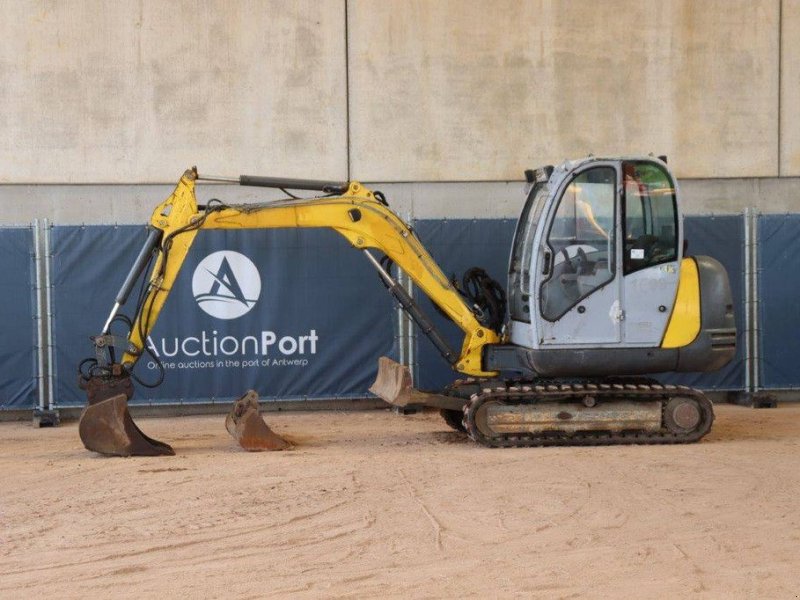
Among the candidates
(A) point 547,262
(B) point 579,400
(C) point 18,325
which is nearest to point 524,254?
(A) point 547,262

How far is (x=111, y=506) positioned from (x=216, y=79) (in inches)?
262

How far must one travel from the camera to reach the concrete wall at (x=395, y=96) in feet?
41.6

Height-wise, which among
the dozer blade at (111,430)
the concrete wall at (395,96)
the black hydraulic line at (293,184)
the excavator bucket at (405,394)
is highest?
the concrete wall at (395,96)

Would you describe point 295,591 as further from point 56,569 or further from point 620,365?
point 620,365

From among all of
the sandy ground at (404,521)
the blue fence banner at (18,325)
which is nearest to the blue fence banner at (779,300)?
the sandy ground at (404,521)

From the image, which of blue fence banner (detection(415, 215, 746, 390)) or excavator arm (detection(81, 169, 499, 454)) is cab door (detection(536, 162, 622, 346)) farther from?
blue fence banner (detection(415, 215, 746, 390))

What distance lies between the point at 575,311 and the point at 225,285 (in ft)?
14.2

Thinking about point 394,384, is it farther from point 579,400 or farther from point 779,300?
point 779,300

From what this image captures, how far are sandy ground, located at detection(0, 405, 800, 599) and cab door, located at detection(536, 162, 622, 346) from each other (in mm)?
1095

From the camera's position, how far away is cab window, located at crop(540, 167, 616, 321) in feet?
31.6

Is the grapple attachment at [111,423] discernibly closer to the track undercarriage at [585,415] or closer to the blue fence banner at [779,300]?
the track undercarriage at [585,415]

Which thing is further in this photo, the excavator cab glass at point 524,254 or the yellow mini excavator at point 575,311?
the excavator cab glass at point 524,254

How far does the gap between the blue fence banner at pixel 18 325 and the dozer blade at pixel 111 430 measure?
2817 millimetres

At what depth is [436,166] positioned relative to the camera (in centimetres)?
1305
